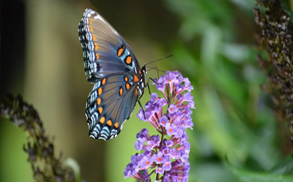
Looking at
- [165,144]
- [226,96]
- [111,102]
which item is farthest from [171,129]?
[226,96]

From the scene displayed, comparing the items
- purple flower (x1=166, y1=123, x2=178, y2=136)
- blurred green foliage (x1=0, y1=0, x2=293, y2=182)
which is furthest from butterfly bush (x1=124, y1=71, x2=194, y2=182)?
blurred green foliage (x1=0, y1=0, x2=293, y2=182)

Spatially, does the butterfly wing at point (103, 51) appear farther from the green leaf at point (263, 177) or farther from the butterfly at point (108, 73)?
the green leaf at point (263, 177)

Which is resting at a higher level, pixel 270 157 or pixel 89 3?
pixel 89 3

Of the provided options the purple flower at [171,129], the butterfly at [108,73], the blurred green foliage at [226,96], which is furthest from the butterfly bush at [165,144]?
the blurred green foliage at [226,96]

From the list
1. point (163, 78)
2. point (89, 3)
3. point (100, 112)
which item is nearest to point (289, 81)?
point (163, 78)

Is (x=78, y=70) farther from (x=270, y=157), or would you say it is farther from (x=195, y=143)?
(x=270, y=157)

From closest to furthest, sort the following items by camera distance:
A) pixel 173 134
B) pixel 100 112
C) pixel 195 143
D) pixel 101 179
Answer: pixel 173 134
pixel 100 112
pixel 195 143
pixel 101 179

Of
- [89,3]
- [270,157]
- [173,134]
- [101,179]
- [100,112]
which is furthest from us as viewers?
[101,179]
